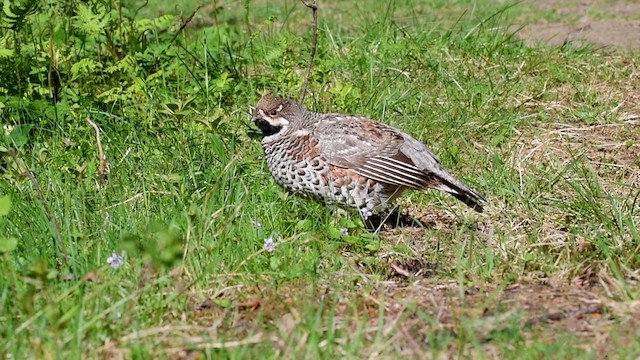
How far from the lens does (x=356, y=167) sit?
6.04 metres

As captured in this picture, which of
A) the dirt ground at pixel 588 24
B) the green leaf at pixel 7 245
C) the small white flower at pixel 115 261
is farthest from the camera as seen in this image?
the dirt ground at pixel 588 24

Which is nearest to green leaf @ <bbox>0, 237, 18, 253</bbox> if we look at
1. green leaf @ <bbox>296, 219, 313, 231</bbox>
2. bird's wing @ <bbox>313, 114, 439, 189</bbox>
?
green leaf @ <bbox>296, 219, 313, 231</bbox>

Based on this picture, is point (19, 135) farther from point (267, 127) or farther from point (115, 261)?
point (115, 261)

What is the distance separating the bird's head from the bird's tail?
0.90 meters

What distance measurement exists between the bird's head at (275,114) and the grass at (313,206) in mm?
265

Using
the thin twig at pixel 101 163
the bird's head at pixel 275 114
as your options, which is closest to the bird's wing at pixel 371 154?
the bird's head at pixel 275 114

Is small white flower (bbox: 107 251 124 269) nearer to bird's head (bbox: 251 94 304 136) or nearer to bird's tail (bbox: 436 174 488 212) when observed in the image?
bird's head (bbox: 251 94 304 136)

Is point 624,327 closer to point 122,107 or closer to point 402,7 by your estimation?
point 122,107

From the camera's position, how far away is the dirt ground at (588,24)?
9305 millimetres

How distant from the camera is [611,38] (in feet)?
31.1

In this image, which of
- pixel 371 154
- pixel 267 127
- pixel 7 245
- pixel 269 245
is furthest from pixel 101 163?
pixel 371 154

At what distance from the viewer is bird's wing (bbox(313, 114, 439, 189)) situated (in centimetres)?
601

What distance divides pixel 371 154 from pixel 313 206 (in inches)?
16.4

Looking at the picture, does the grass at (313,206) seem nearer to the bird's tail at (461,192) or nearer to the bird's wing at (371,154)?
the bird's tail at (461,192)
